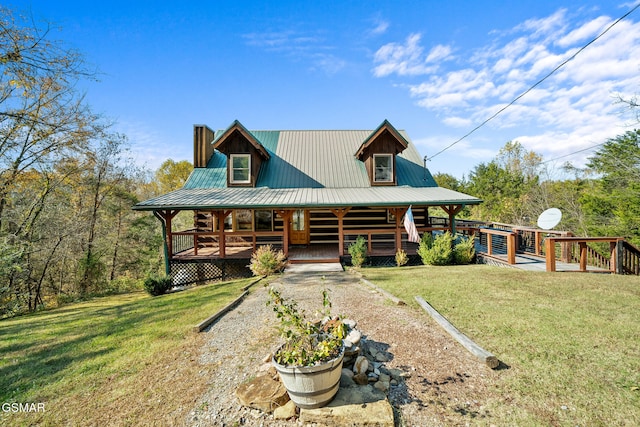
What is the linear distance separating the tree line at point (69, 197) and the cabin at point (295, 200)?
3.25m

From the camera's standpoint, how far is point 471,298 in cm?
667

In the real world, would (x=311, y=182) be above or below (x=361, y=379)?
above

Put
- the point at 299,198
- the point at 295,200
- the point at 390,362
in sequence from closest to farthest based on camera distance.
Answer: the point at 390,362
the point at 295,200
the point at 299,198

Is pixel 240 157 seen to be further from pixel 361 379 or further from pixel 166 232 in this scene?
pixel 361 379

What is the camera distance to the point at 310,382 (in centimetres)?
292

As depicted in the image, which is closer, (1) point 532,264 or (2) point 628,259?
(2) point 628,259

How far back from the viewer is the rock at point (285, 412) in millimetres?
3016

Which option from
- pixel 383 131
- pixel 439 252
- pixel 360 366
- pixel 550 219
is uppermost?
pixel 383 131

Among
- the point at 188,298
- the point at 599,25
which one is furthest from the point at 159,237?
the point at 599,25

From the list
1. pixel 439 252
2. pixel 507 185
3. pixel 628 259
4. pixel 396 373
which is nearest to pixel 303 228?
pixel 439 252

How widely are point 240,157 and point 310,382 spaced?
43.1ft

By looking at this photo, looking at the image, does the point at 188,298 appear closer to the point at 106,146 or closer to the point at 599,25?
the point at 599,25

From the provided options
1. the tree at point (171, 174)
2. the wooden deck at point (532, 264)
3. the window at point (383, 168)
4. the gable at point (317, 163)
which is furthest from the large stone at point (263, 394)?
the tree at point (171, 174)

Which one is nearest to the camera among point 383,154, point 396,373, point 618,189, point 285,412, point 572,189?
point 285,412
